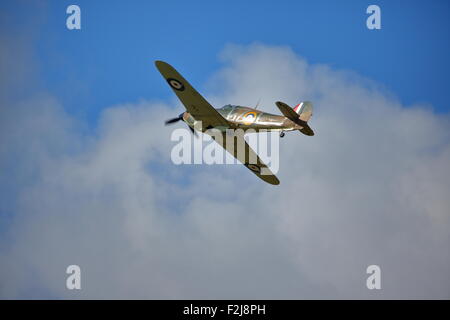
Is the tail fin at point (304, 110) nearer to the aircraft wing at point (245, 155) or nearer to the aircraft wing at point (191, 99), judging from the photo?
the aircraft wing at point (191, 99)

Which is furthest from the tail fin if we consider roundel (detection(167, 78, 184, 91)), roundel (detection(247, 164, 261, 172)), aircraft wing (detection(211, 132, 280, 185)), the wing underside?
roundel (detection(247, 164, 261, 172))

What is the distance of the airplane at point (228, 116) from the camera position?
2252 centimetres

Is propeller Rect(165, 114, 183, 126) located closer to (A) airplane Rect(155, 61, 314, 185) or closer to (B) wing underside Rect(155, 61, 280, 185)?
(A) airplane Rect(155, 61, 314, 185)

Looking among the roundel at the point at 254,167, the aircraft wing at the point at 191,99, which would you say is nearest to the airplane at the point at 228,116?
the aircraft wing at the point at 191,99

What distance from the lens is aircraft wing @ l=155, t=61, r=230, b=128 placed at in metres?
23.1

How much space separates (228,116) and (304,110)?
3281mm

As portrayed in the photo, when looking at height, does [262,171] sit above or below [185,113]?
below

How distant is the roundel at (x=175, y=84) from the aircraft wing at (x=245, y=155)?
2834 mm

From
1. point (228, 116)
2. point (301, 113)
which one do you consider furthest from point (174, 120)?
point (301, 113)
